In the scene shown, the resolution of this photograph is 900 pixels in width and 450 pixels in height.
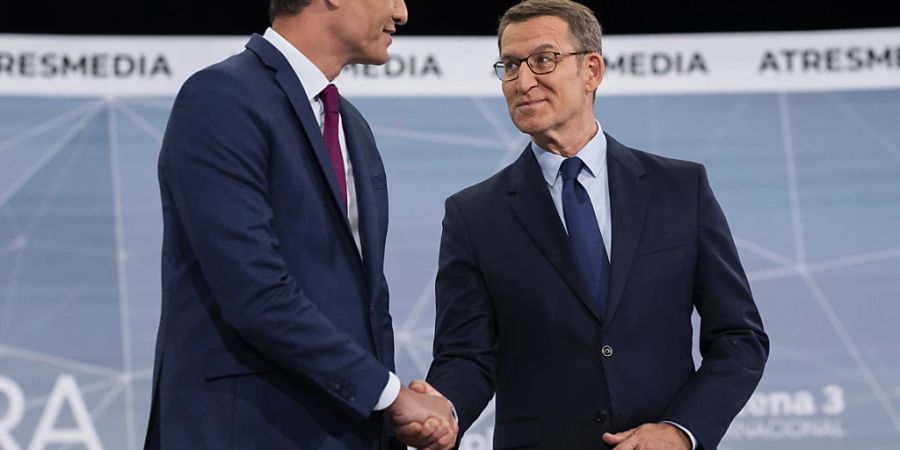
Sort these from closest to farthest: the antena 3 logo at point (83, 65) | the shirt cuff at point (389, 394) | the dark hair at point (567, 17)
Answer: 1. the shirt cuff at point (389, 394)
2. the dark hair at point (567, 17)
3. the antena 3 logo at point (83, 65)

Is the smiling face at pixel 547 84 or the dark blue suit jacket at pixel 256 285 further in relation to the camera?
the smiling face at pixel 547 84

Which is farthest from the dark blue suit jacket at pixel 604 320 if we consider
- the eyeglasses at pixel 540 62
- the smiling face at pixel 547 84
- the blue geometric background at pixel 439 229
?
the blue geometric background at pixel 439 229

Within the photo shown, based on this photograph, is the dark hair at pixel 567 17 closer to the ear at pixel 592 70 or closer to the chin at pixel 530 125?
the ear at pixel 592 70

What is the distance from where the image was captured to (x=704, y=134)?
13.8 ft

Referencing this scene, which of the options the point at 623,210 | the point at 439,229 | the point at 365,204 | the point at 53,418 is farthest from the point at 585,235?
the point at 53,418

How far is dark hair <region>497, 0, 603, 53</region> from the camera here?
2598 mm

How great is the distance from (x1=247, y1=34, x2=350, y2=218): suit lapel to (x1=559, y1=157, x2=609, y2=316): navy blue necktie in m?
0.60

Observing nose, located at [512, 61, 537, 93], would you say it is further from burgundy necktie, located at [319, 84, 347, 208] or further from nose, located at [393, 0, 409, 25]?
burgundy necktie, located at [319, 84, 347, 208]

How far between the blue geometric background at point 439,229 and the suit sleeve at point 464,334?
1623mm

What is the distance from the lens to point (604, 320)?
2.32m

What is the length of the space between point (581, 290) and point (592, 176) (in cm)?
29

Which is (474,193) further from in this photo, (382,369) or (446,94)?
(446,94)

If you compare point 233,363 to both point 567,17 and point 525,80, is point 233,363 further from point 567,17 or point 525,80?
point 567,17

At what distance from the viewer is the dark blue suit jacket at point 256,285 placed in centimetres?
184
